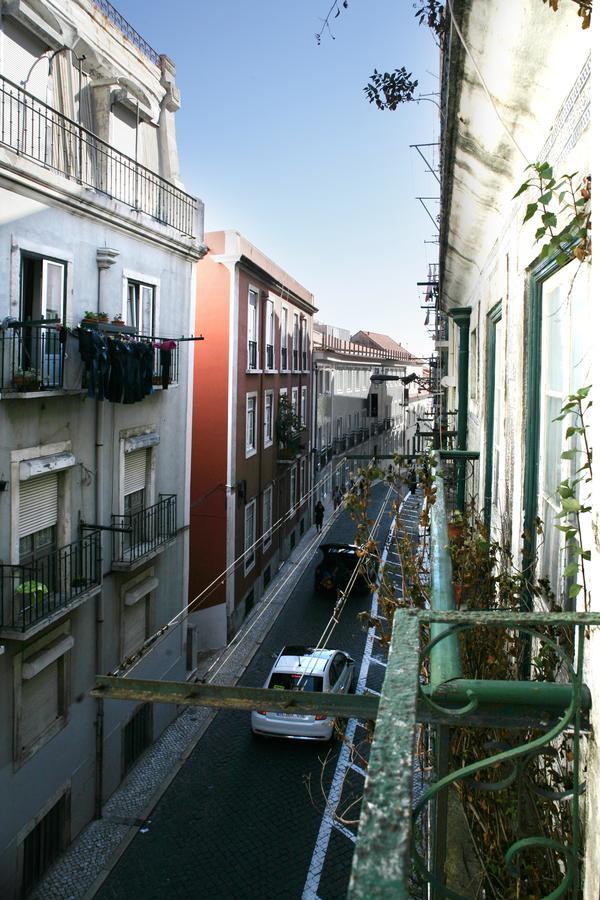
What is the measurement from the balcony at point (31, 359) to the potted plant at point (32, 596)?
2519mm

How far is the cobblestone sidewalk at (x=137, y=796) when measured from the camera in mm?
10922

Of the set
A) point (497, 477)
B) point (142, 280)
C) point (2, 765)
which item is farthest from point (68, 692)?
point (497, 477)

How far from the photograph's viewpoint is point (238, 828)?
12.0 metres

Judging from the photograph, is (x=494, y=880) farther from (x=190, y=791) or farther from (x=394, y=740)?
(x=190, y=791)

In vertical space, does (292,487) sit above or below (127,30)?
below

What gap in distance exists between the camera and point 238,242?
19641 millimetres

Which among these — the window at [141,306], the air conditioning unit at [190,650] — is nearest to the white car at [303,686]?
the air conditioning unit at [190,650]

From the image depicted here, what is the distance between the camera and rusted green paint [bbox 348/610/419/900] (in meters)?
0.90

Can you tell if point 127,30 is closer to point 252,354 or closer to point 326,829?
point 252,354

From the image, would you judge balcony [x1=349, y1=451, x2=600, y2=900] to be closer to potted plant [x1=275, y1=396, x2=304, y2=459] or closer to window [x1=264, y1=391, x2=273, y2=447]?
window [x1=264, y1=391, x2=273, y2=447]

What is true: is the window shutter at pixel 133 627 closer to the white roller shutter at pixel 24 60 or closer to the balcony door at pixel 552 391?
the white roller shutter at pixel 24 60

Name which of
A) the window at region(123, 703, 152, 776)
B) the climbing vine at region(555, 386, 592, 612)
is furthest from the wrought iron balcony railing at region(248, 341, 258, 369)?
the climbing vine at region(555, 386, 592, 612)

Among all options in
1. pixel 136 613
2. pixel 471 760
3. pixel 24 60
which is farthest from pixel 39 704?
pixel 24 60

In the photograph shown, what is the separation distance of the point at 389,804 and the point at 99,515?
38.8ft
